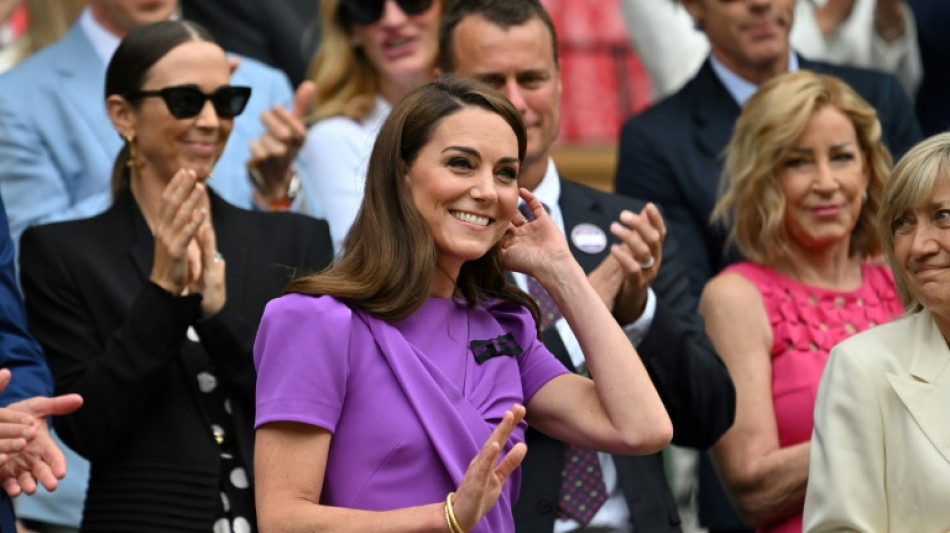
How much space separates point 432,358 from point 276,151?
2058mm

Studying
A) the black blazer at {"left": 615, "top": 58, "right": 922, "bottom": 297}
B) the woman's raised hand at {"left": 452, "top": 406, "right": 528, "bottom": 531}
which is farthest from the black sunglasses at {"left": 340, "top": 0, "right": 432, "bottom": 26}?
the woman's raised hand at {"left": 452, "top": 406, "right": 528, "bottom": 531}

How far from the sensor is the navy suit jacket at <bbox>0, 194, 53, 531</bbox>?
486 cm

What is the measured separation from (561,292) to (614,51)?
6.91 meters

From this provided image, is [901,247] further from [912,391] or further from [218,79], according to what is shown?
[218,79]

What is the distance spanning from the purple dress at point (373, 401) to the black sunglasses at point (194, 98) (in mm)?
1488

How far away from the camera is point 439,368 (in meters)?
4.09

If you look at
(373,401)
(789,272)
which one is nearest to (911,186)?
(789,272)

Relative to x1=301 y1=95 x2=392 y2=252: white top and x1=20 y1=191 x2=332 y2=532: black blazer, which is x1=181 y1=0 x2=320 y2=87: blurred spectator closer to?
x1=301 y1=95 x2=392 y2=252: white top

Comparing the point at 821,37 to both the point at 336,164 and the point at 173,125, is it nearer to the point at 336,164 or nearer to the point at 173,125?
the point at 336,164

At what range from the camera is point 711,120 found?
21.8 feet

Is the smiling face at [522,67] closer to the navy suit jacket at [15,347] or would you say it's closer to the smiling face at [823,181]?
the smiling face at [823,181]

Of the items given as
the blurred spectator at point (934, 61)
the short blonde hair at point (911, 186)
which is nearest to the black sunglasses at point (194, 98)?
the short blonde hair at point (911, 186)

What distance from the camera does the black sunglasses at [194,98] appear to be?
5406 mm

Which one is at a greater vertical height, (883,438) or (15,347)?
(883,438)
